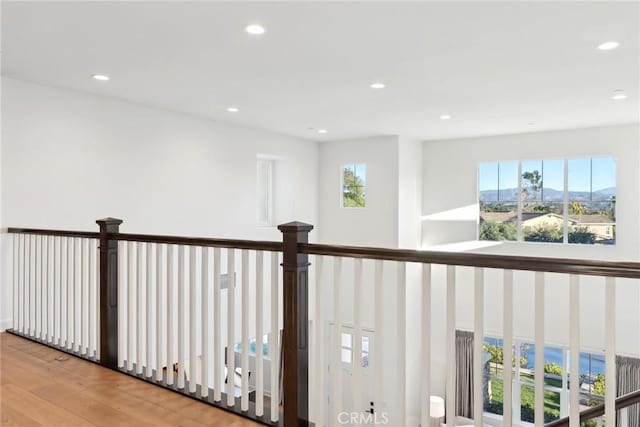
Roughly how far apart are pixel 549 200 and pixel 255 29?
5.76 m

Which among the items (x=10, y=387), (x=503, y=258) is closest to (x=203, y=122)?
(x=10, y=387)

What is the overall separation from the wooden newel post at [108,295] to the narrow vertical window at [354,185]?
530 cm

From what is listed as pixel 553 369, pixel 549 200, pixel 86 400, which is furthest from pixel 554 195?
pixel 86 400

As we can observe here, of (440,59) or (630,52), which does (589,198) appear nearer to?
(630,52)

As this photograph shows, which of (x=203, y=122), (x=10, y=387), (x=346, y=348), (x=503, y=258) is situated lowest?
(x=346, y=348)

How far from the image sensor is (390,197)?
7.44m

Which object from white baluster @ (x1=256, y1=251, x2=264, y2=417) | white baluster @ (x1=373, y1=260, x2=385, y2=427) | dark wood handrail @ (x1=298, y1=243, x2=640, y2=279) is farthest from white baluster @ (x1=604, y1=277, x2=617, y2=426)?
white baluster @ (x1=256, y1=251, x2=264, y2=417)

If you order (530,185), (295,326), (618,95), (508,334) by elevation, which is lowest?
(295,326)

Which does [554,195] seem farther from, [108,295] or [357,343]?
[108,295]

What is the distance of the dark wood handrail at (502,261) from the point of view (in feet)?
4.65

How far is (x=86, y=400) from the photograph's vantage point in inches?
97.2

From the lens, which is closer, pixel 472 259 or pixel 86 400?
pixel 472 259

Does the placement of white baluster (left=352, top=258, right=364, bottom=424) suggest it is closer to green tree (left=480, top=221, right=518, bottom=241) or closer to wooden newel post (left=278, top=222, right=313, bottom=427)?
wooden newel post (left=278, top=222, right=313, bottom=427)

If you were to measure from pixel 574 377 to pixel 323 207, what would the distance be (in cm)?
683
